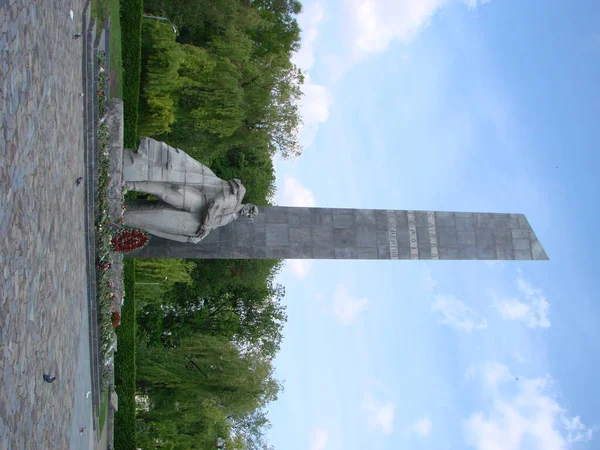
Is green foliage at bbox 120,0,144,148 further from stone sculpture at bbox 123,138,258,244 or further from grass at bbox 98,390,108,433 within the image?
grass at bbox 98,390,108,433

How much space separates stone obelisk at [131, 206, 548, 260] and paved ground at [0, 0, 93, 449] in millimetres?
3976

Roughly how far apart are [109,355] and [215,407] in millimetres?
7573

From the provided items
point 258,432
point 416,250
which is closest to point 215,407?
point 258,432

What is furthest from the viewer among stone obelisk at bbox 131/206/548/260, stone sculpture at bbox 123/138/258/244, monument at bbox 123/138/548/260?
stone obelisk at bbox 131/206/548/260

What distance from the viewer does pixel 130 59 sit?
60.5 ft

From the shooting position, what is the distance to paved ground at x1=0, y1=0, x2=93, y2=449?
7.01m

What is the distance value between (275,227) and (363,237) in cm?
221

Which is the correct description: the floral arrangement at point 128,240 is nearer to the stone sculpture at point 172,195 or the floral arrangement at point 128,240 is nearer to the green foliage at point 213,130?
the stone sculpture at point 172,195

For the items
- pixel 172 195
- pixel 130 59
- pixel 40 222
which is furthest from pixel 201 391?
pixel 40 222

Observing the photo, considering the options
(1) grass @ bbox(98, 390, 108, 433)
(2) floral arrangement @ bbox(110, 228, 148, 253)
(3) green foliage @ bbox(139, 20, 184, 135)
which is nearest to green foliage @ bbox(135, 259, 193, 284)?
(3) green foliage @ bbox(139, 20, 184, 135)

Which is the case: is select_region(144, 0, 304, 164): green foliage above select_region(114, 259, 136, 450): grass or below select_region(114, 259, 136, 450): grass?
above

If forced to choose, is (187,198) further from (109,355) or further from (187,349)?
(187,349)

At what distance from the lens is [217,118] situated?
2250 cm

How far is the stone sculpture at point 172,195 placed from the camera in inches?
541
